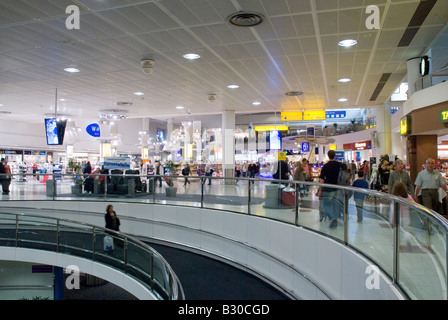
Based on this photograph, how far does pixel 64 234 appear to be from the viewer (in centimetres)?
1001

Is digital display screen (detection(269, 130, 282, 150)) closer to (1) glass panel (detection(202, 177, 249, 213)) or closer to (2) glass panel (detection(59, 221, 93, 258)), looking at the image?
(1) glass panel (detection(202, 177, 249, 213))

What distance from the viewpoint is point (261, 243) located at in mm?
8609

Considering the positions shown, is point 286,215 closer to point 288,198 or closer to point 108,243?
point 288,198

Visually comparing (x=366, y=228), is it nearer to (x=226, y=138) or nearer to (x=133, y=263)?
(x=133, y=263)

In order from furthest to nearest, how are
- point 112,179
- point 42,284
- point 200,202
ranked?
point 42,284 → point 112,179 → point 200,202

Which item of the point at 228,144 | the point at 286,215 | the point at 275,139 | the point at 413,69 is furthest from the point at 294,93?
the point at 286,215

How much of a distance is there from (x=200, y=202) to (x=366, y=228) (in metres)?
6.75

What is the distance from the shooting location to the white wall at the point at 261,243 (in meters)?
5.02

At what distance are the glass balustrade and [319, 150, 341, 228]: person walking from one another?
4 cm

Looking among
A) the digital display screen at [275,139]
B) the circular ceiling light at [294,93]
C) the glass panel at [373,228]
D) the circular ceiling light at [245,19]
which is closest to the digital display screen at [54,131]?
the circular ceiling light at [294,93]

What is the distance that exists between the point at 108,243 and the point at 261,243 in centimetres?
364

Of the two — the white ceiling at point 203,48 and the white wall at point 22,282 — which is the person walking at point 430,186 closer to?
the white ceiling at point 203,48

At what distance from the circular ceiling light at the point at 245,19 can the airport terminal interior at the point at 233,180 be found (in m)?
0.04
